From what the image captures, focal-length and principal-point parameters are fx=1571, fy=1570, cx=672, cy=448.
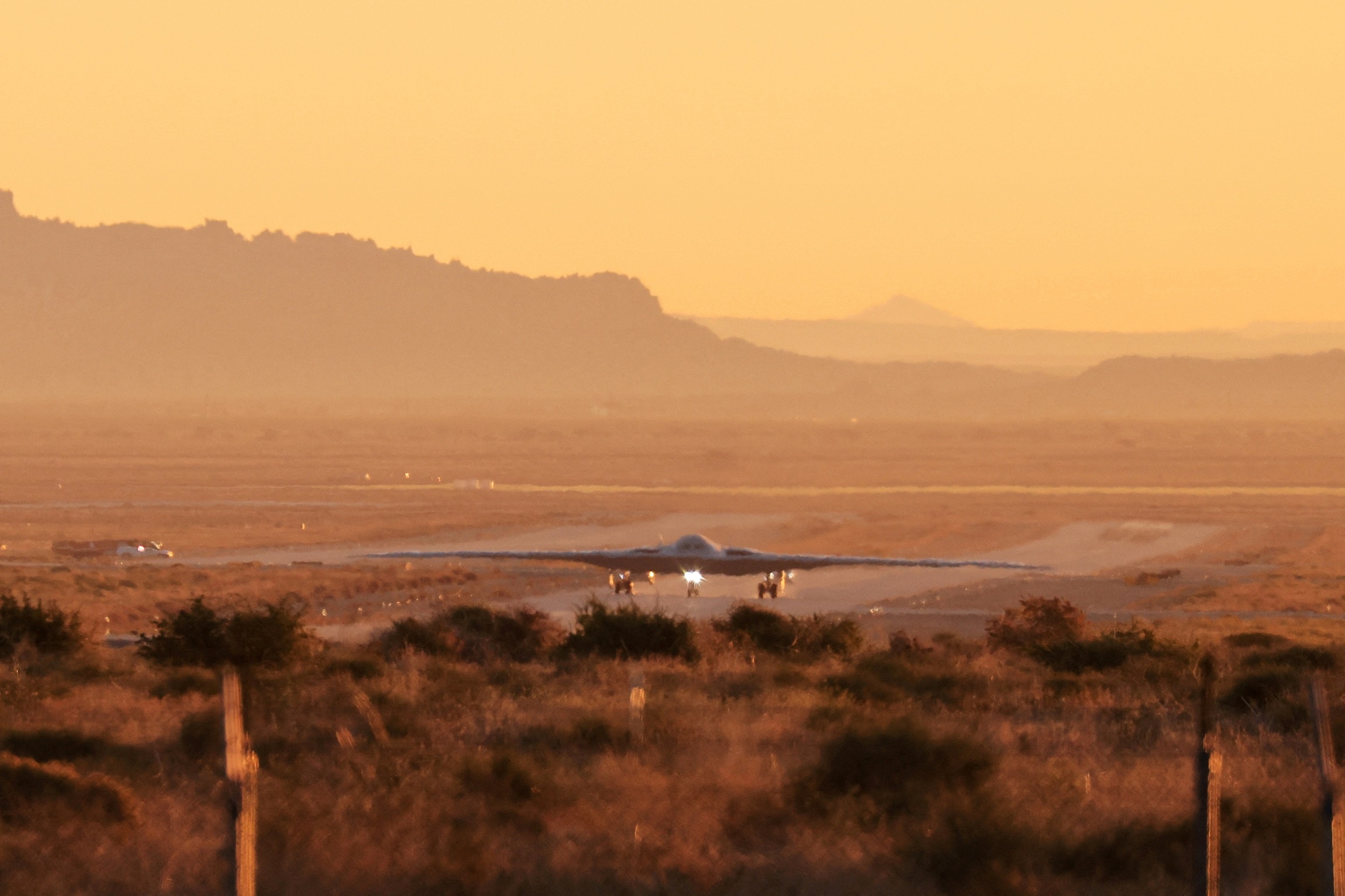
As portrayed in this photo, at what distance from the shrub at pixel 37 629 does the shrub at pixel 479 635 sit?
6.37 metres

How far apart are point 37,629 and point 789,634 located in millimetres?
16138

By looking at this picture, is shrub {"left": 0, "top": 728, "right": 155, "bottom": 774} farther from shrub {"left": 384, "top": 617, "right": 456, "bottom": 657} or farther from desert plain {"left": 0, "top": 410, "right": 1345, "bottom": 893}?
shrub {"left": 384, "top": 617, "right": 456, "bottom": 657}

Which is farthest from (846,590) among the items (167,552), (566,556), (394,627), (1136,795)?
(1136,795)

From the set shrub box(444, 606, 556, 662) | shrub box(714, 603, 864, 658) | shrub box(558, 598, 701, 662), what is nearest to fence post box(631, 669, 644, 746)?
shrub box(558, 598, 701, 662)

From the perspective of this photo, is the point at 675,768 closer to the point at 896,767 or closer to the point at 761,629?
the point at 896,767

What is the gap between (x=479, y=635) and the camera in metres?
35.1

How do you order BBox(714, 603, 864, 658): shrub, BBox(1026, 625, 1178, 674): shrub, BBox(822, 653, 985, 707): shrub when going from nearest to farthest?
BBox(822, 653, 985, 707): shrub, BBox(1026, 625, 1178, 674): shrub, BBox(714, 603, 864, 658): shrub

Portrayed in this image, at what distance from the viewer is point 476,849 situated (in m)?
12.2

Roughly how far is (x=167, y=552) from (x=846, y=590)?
44.6 metres

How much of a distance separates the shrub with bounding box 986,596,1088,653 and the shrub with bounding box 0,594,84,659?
70.1 feet

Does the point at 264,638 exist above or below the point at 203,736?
below

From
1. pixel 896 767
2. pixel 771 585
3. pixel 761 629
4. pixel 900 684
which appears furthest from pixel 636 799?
pixel 771 585

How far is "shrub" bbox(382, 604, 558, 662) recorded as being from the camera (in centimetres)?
3225

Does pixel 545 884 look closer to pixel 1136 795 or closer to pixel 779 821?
pixel 779 821
